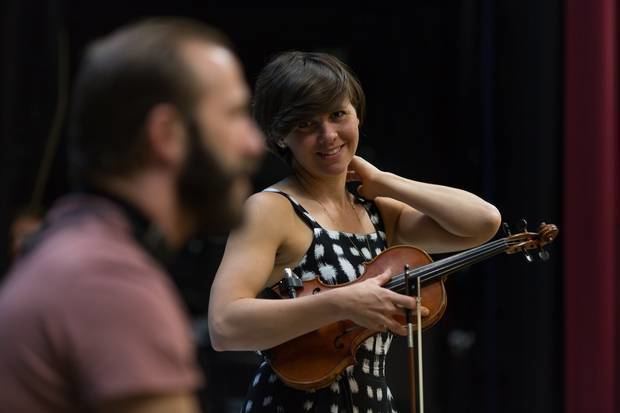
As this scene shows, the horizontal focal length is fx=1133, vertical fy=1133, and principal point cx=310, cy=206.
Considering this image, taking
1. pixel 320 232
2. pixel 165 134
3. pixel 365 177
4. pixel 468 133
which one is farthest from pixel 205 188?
pixel 468 133

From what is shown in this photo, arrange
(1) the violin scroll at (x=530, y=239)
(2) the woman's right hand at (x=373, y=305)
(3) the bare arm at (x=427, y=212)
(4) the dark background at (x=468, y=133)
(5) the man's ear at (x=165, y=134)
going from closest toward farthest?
(5) the man's ear at (x=165, y=134), (2) the woman's right hand at (x=373, y=305), (1) the violin scroll at (x=530, y=239), (3) the bare arm at (x=427, y=212), (4) the dark background at (x=468, y=133)

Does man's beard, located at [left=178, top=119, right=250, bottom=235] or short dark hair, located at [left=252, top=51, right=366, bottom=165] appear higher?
man's beard, located at [left=178, top=119, right=250, bottom=235]

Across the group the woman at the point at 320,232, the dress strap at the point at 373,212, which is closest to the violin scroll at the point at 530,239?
the woman at the point at 320,232

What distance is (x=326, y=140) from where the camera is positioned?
224 cm

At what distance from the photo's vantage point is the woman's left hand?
2.42 metres

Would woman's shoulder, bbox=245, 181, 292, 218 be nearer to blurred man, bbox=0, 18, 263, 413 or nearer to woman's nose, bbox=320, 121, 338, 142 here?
woman's nose, bbox=320, 121, 338, 142

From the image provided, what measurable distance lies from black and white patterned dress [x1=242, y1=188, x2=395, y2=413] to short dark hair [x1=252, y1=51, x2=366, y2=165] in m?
0.15

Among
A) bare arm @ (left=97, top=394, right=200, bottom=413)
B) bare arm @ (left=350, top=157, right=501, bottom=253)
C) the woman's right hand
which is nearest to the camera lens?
bare arm @ (left=97, top=394, right=200, bottom=413)

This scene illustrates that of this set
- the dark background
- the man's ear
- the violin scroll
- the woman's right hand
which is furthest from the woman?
the dark background

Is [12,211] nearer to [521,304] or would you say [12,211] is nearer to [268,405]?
[268,405]

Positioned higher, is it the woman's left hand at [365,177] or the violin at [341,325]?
the woman's left hand at [365,177]

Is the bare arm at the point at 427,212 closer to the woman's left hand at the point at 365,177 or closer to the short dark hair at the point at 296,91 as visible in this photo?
the woman's left hand at the point at 365,177

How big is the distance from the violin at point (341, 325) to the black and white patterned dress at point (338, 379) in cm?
3

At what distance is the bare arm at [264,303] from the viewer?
208 centimetres
